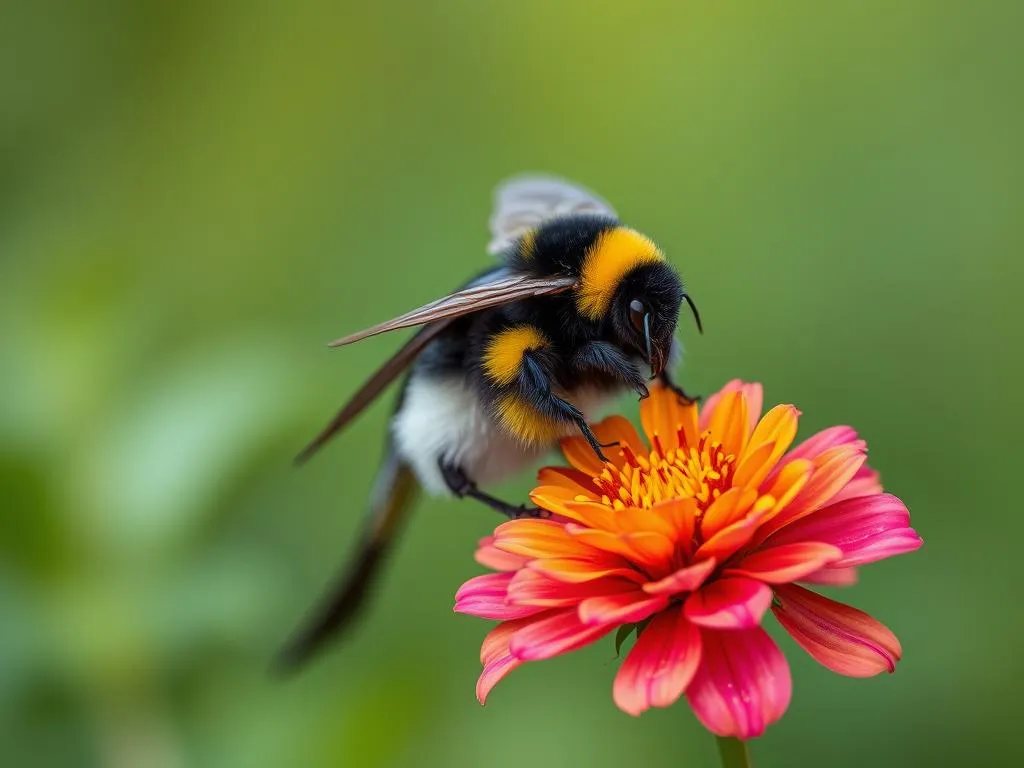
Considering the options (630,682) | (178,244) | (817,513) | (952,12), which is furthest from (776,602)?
(178,244)

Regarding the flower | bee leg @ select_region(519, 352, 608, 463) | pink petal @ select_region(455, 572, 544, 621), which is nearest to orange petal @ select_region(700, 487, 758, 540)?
the flower

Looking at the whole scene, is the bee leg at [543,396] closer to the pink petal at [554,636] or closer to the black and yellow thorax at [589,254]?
the black and yellow thorax at [589,254]

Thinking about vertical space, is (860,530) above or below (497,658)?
above

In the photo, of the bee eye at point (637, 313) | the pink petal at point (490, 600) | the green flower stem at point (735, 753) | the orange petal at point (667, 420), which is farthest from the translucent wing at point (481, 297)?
the green flower stem at point (735, 753)

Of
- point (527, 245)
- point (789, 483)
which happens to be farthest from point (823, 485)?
point (527, 245)

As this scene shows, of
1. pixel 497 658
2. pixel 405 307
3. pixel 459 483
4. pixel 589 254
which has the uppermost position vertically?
pixel 589 254

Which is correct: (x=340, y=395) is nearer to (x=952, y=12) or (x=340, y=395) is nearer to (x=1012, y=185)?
(x=1012, y=185)

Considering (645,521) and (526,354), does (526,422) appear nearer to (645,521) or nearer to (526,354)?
(526,354)
